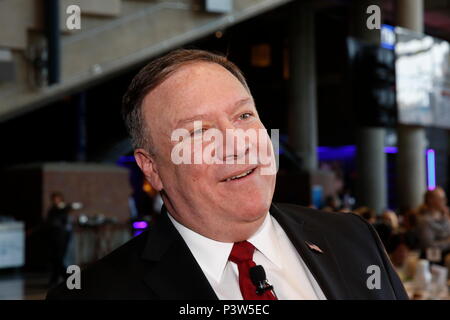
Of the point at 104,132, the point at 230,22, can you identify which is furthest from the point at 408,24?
the point at 104,132

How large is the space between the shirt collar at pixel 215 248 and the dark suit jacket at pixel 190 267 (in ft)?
0.05

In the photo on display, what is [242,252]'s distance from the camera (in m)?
0.95

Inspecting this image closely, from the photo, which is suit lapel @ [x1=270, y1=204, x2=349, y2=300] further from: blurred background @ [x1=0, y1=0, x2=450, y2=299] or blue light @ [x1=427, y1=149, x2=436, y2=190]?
blue light @ [x1=427, y1=149, x2=436, y2=190]

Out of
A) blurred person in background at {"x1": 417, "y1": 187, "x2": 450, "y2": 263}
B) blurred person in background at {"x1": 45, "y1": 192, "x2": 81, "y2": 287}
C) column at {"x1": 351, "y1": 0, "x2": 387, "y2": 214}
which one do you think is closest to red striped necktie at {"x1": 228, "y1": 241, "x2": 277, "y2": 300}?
blurred person in background at {"x1": 417, "y1": 187, "x2": 450, "y2": 263}

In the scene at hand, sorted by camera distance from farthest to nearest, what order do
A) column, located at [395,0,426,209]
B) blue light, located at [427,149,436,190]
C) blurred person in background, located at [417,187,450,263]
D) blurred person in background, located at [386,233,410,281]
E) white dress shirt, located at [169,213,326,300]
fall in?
blue light, located at [427,149,436,190]
column, located at [395,0,426,209]
blurred person in background, located at [417,187,450,263]
blurred person in background, located at [386,233,410,281]
white dress shirt, located at [169,213,326,300]

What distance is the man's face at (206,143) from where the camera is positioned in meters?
0.84

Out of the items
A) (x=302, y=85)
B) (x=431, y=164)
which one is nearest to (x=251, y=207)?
(x=302, y=85)

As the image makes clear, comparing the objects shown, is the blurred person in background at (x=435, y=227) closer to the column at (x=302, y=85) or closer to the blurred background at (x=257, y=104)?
the blurred background at (x=257, y=104)

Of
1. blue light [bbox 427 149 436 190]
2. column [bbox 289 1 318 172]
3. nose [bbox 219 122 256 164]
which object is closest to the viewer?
nose [bbox 219 122 256 164]

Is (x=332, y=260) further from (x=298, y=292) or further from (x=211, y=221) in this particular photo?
(x=211, y=221)

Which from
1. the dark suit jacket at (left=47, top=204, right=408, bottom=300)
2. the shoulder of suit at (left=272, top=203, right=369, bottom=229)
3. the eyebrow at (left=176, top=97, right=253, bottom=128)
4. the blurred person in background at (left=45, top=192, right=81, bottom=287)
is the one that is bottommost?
the blurred person in background at (left=45, top=192, right=81, bottom=287)

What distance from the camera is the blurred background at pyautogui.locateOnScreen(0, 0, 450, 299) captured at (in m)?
4.93

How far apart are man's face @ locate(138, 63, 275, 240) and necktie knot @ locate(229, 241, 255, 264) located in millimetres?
45
